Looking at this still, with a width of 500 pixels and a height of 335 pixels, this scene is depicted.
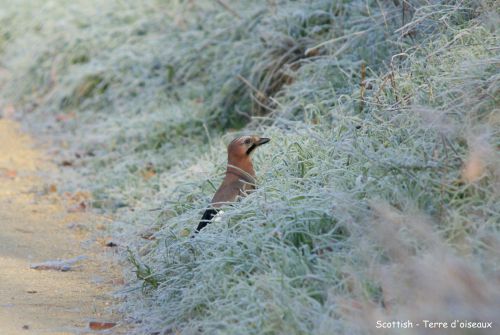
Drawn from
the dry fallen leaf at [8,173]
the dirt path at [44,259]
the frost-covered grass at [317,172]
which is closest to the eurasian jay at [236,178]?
the frost-covered grass at [317,172]

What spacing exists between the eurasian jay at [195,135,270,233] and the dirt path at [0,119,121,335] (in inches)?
27.3

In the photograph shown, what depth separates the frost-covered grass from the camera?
3537 mm

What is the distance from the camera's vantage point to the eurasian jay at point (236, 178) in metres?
4.83

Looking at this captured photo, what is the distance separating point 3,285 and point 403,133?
2.18 m

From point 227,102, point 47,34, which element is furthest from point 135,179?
point 47,34

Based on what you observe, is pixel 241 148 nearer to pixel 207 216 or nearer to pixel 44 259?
pixel 207 216

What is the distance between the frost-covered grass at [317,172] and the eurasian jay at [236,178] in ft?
0.37

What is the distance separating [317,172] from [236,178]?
22.1 inches

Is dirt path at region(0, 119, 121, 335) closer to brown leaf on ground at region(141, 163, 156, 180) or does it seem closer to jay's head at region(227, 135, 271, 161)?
brown leaf on ground at region(141, 163, 156, 180)

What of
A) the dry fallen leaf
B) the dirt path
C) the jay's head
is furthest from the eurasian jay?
the dry fallen leaf

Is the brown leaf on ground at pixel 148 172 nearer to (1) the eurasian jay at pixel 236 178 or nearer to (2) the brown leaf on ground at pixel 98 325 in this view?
(1) the eurasian jay at pixel 236 178

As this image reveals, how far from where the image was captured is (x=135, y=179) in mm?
7320

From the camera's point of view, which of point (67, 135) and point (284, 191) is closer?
point (284, 191)

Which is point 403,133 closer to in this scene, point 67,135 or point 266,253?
point 266,253
